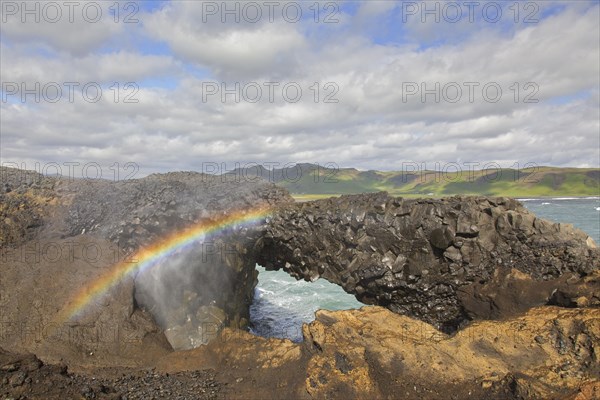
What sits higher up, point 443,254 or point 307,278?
point 443,254

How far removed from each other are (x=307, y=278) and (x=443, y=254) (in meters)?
5.14

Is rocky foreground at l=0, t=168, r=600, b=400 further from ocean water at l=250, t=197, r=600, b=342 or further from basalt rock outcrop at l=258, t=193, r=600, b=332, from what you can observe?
ocean water at l=250, t=197, r=600, b=342

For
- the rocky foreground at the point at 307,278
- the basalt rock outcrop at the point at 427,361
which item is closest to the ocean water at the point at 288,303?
the rocky foreground at the point at 307,278

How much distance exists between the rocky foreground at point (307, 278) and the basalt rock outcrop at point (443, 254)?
0.04 m

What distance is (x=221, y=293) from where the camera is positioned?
14.7 meters

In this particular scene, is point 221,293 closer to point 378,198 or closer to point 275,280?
point 378,198

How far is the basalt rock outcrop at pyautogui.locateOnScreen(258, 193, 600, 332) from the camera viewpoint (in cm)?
1164

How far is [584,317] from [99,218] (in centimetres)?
1553

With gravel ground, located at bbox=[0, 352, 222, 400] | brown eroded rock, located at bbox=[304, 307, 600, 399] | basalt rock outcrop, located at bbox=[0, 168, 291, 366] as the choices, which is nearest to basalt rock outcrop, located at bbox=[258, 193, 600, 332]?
brown eroded rock, located at bbox=[304, 307, 600, 399]

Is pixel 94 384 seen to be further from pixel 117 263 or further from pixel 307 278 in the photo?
pixel 307 278

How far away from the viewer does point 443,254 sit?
1292 cm

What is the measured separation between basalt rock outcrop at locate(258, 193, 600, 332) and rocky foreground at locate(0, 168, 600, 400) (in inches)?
1.7

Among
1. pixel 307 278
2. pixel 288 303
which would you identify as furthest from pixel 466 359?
pixel 288 303

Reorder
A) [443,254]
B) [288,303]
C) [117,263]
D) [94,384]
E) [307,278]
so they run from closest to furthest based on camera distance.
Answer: [94,384]
[443,254]
[117,263]
[307,278]
[288,303]
